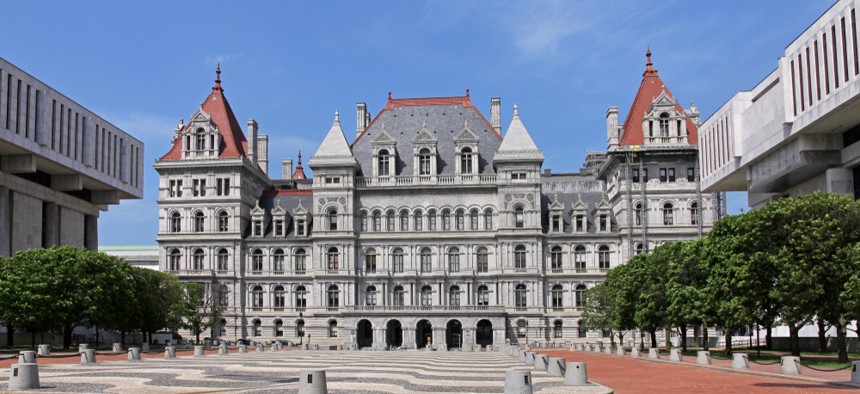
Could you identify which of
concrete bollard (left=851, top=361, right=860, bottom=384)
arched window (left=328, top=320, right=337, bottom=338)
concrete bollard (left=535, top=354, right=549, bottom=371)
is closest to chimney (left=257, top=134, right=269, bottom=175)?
arched window (left=328, top=320, right=337, bottom=338)

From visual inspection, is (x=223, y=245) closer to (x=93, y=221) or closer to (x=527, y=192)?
(x=93, y=221)

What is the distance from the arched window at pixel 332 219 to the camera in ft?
345

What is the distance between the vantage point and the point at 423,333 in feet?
348

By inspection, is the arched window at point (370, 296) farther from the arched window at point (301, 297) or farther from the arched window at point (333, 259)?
the arched window at point (301, 297)

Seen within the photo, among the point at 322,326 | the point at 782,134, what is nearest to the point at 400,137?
the point at 322,326

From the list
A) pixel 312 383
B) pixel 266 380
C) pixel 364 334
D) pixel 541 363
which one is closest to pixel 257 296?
pixel 364 334

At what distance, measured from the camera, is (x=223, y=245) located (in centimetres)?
10631

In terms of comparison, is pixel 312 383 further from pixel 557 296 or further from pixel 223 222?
pixel 223 222

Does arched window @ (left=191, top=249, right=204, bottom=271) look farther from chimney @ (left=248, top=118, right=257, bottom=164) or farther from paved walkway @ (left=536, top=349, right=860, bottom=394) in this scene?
paved walkway @ (left=536, top=349, right=860, bottom=394)

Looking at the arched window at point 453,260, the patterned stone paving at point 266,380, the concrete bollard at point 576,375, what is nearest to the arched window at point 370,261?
the arched window at point 453,260

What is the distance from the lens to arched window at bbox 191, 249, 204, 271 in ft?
348

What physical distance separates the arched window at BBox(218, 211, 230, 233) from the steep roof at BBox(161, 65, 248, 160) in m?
6.81

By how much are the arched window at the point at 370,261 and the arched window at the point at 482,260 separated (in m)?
11.9

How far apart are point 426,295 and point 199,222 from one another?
91.9ft
